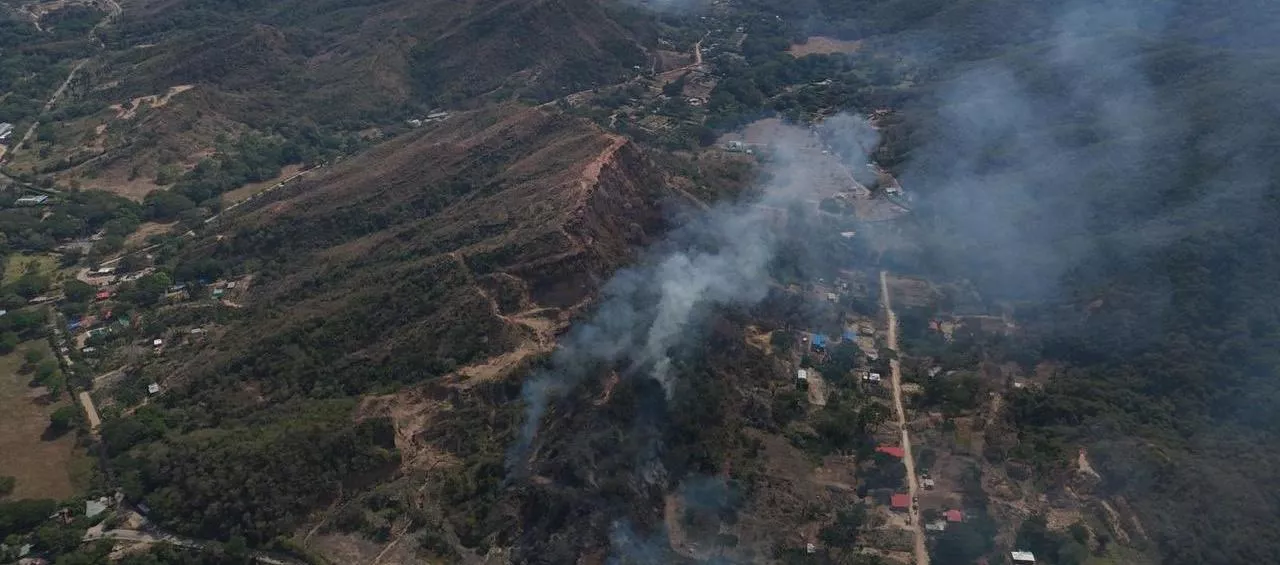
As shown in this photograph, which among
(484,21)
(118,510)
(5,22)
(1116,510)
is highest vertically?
(5,22)

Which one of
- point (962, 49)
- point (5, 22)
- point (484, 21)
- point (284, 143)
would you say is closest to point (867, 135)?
point (962, 49)

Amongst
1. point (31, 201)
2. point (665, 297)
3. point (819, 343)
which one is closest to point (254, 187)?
point (31, 201)

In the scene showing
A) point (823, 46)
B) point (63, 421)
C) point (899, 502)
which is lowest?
point (899, 502)

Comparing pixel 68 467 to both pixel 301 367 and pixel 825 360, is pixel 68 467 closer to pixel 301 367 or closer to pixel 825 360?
pixel 301 367

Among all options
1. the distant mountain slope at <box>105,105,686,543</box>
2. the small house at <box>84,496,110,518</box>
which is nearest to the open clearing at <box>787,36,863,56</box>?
the distant mountain slope at <box>105,105,686,543</box>

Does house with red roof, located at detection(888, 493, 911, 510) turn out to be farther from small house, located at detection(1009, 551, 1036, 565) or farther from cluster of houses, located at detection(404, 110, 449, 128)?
cluster of houses, located at detection(404, 110, 449, 128)

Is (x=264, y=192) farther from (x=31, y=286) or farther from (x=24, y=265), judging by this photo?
(x=31, y=286)
